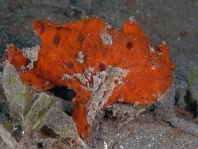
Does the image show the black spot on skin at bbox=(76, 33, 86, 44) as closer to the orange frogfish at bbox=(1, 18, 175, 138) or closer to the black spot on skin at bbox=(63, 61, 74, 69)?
the orange frogfish at bbox=(1, 18, 175, 138)

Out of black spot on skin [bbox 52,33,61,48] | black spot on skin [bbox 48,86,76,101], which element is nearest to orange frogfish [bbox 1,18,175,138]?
black spot on skin [bbox 52,33,61,48]

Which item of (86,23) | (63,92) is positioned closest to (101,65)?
(86,23)

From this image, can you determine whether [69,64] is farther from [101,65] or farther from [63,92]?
[63,92]

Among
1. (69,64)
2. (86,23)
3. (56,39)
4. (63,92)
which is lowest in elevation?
(63,92)

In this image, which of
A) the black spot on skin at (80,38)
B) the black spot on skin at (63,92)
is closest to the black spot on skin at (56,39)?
the black spot on skin at (80,38)

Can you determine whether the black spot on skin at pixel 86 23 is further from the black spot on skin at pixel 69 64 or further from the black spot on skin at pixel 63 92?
the black spot on skin at pixel 63 92
